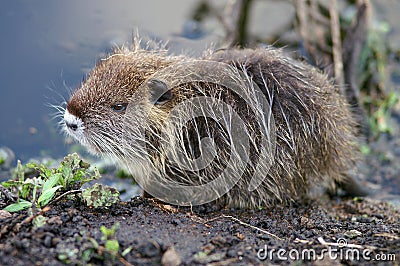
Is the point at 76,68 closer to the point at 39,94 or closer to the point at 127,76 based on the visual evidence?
the point at 39,94

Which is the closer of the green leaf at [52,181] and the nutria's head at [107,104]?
the green leaf at [52,181]

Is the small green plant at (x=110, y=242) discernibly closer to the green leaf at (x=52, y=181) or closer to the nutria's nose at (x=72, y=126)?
the green leaf at (x=52, y=181)

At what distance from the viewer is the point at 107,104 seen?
451 centimetres

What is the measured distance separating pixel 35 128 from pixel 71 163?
7.27 ft

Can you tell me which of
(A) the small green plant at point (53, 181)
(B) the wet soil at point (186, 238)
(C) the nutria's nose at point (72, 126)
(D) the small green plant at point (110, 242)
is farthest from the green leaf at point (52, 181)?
(D) the small green plant at point (110, 242)

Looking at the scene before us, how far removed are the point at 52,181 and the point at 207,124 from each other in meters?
1.45

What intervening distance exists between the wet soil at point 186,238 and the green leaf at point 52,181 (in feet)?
0.52

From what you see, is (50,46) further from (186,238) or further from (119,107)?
(186,238)

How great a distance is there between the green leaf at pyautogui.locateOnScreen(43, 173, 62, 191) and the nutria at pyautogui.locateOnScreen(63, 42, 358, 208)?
0.68 metres

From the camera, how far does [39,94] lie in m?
6.20

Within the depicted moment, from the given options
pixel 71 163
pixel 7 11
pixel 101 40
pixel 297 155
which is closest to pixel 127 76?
pixel 71 163

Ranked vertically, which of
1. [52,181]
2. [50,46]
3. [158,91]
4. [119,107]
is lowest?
[52,181]

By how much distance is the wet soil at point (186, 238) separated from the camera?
3162 mm

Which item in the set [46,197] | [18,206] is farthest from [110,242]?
[18,206]
